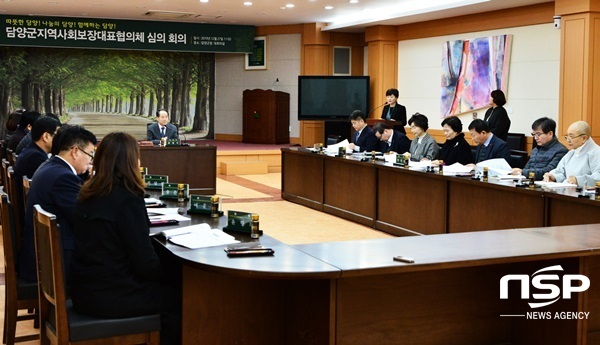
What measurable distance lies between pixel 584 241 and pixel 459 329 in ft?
2.01

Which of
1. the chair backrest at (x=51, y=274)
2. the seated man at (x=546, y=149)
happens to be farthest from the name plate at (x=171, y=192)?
the seated man at (x=546, y=149)

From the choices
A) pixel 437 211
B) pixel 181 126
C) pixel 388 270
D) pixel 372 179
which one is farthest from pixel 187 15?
pixel 388 270

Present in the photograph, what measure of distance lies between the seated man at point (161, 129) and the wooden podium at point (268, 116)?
528cm

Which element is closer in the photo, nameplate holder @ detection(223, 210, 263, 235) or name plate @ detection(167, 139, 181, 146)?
nameplate holder @ detection(223, 210, 263, 235)

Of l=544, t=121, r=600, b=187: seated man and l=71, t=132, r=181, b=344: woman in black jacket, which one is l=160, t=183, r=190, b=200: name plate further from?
l=544, t=121, r=600, b=187: seated man

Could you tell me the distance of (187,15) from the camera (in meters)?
14.0

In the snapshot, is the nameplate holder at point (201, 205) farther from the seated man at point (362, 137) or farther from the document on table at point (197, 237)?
the seated man at point (362, 137)

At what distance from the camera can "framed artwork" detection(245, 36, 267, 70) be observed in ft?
51.7

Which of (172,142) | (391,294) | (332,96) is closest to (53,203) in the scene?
(391,294)

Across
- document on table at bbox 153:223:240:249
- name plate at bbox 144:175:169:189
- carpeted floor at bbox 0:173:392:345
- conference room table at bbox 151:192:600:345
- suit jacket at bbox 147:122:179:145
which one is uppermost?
suit jacket at bbox 147:122:179:145

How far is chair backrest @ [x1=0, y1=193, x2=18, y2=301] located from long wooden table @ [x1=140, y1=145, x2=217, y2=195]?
573cm

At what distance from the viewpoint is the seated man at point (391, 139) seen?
28.1ft

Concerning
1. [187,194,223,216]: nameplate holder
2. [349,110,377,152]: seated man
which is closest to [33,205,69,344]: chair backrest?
[187,194,223,216]: nameplate holder

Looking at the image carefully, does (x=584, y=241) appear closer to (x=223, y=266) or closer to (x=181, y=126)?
(x=223, y=266)
